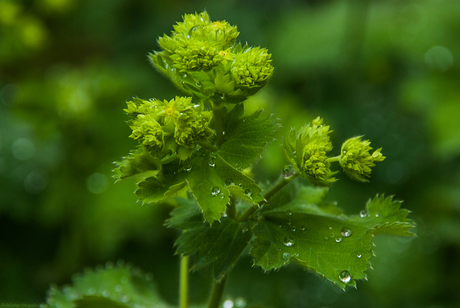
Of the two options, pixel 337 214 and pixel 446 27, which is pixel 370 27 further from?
pixel 337 214

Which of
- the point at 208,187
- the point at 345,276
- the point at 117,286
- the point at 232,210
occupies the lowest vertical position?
the point at 117,286

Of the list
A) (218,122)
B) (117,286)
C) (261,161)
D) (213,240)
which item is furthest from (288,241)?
(261,161)

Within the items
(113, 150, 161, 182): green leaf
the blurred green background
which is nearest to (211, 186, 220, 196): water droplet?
(113, 150, 161, 182): green leaf

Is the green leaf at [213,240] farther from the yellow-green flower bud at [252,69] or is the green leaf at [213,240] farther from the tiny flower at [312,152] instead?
the yellow-green flower bud at [252,69]

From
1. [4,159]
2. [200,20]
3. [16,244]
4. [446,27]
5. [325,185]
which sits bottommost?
[446,27]

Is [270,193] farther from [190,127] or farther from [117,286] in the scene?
[117,286]

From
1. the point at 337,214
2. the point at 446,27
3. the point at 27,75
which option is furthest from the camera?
the point at 446,27

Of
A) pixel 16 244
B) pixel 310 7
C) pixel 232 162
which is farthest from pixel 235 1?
pixel 232 162

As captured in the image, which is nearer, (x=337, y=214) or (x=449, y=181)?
(x=337, y=214)
